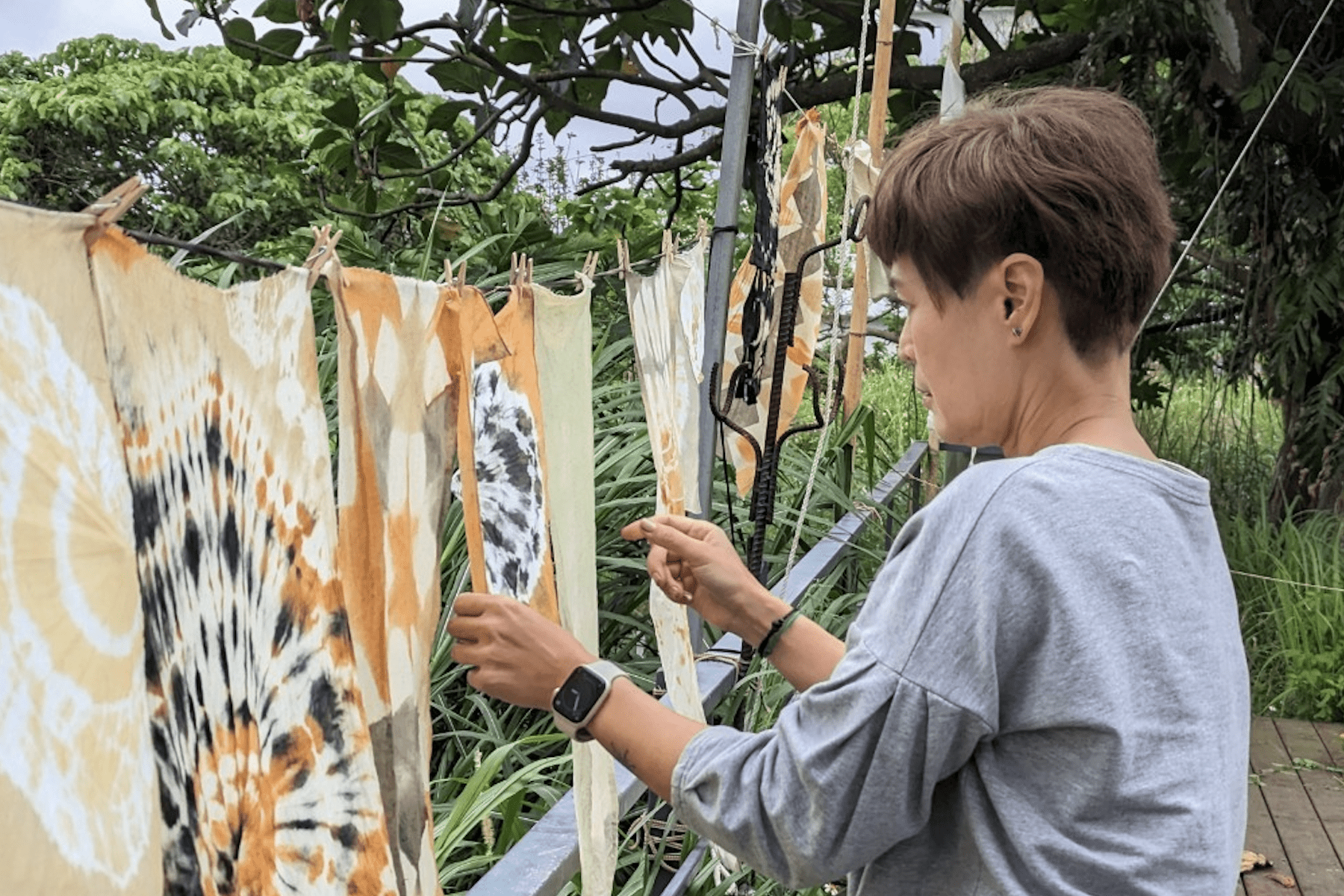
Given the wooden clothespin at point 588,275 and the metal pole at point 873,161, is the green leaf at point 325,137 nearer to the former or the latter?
the metal pole at point 873,161

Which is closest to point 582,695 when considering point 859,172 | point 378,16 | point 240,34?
point 378,16

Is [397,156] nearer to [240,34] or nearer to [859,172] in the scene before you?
[240,34]

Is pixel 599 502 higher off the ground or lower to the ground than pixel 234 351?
lower

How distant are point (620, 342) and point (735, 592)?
8.62 feet

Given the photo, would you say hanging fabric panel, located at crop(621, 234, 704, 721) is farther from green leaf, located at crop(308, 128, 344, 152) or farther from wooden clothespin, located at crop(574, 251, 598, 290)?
green leaf, located at crop(308, 128, 344, 152)

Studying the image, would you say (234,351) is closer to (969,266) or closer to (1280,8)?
(969,266)

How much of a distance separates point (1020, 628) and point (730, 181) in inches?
58.5

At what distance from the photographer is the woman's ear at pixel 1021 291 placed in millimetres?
1046

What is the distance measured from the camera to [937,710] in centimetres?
96

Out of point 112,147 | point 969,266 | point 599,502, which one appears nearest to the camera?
point 969,266

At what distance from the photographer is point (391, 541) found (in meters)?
1.22

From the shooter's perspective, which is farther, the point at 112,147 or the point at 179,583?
the point at 112,147

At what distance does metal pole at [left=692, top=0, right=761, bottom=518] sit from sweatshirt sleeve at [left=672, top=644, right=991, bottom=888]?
131 cm

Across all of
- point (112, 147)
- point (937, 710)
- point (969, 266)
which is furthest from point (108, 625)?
point (112, 147)
